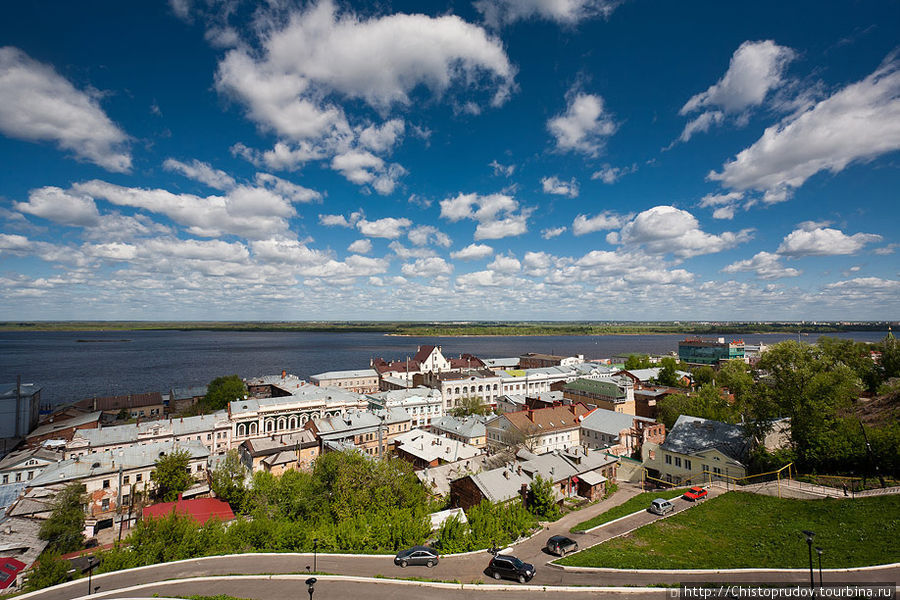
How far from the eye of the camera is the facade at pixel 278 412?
6225 cm

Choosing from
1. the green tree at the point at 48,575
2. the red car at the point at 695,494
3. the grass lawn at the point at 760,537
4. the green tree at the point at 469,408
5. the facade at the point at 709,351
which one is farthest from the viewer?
the facade at the point at 709,351

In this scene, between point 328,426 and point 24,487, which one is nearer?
point 24,487

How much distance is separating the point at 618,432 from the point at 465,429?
20224 mm

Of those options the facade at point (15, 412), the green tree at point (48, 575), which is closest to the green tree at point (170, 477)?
the green tree at point (48, 575)

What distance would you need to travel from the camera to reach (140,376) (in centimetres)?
13038

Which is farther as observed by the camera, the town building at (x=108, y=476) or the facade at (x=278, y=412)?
the facade at (x=278, y=412)

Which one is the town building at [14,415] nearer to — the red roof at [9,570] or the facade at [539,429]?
the red roof at [9,570]

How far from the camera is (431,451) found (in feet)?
158

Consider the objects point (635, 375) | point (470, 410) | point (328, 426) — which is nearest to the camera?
point (328, 426)

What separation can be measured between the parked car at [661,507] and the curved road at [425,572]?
1.57 meters

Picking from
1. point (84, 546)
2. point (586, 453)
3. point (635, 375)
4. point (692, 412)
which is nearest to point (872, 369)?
point (692, 412)

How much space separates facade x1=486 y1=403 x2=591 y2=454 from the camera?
172 ft

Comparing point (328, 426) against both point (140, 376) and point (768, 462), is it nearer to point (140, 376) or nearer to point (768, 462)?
point (768, 462)

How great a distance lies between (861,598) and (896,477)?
20.6m
